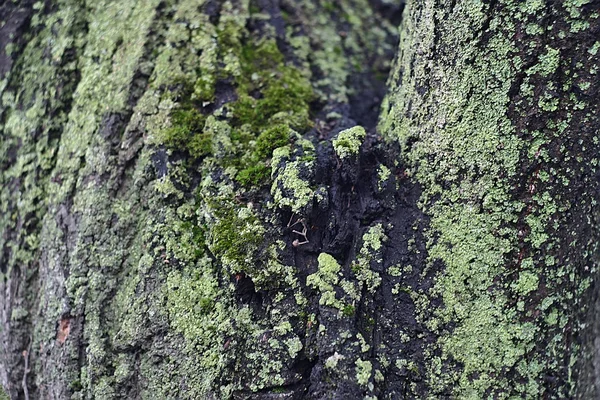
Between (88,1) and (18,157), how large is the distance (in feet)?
2.67

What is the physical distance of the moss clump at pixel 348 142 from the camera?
1.98m

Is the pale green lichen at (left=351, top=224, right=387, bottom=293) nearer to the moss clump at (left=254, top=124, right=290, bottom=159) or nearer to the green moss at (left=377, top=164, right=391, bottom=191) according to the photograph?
the green moss at (left=377, top=164, right=391, bottom=191)

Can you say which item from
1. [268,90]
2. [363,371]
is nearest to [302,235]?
[363,371]

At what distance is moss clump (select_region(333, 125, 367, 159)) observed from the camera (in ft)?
6.49

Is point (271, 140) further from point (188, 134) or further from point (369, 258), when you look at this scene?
point (369, 258)

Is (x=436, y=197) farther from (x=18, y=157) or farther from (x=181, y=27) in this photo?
(x=18, y=157)

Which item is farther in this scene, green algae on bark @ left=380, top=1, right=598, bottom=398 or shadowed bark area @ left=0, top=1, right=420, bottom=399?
shadowed bark area @ left=0, top=1, right=420, bottom=399

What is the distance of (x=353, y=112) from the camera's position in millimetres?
Answer: 2682

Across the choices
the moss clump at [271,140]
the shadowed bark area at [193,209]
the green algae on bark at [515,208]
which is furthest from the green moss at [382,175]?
the moss clump at [271,140]

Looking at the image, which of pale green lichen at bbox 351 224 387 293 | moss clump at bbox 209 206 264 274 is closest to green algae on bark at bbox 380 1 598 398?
pale green lichen at bbox 351 224 387 293

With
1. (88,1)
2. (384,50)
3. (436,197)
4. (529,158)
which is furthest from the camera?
(384,50)

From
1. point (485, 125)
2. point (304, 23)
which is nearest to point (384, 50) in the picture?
point (304, 23)

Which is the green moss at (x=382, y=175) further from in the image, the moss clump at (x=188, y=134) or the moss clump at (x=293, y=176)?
the moss clump at (x=188, y=134)

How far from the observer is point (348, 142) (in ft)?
6.56
